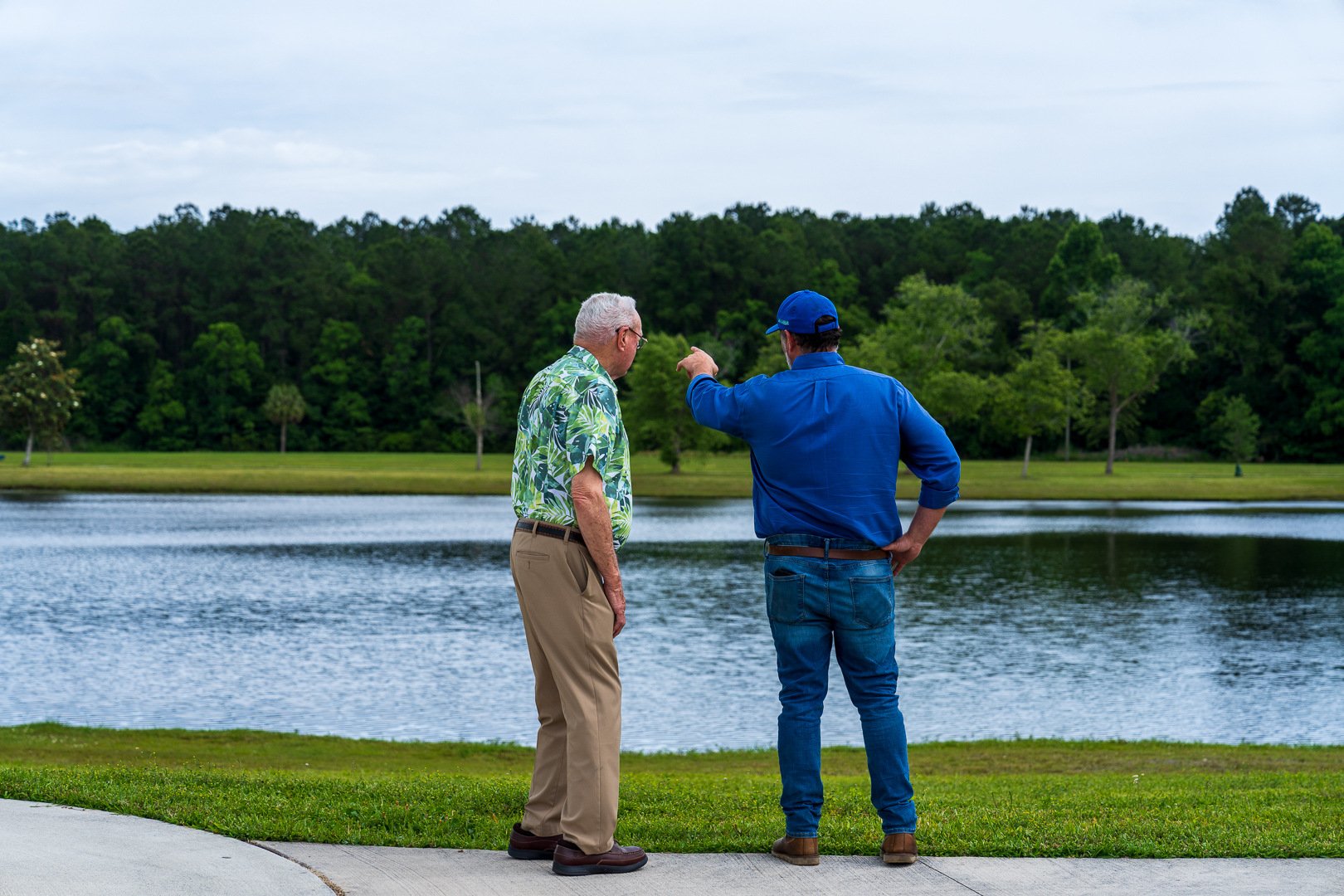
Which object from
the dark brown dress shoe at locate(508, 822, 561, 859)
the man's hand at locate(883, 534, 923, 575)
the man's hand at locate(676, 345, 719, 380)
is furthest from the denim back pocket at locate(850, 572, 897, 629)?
the dark brown dress shoe at locate(508, 822, 561, 859)

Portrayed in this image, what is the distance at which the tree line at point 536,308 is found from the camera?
3740 inches

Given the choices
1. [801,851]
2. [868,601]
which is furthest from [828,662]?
[801,851]

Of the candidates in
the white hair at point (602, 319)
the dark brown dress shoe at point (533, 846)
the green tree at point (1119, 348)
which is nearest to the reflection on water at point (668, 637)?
the dark brown dress shoe at point (533, 846)

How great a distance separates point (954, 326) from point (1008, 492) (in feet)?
53.3

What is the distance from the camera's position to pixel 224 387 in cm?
11200

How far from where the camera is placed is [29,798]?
6.41 meters

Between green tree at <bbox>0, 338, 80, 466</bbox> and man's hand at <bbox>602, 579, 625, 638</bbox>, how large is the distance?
72.7m

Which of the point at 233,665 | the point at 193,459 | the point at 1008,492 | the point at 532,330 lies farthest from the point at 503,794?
the point at 532,330

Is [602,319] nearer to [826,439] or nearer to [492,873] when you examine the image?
[826,439]

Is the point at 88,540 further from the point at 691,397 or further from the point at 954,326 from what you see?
the point at 954,326

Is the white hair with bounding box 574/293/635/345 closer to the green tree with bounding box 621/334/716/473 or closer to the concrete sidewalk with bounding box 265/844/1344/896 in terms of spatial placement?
the concrete sidewalk with bounding box 265/844/1344/896

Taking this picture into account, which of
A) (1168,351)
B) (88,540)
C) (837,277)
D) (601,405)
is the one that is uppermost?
(837,277)

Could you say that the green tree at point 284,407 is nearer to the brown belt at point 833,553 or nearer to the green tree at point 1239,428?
the green tree at point 1239,428

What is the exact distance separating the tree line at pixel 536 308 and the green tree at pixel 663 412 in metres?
19.2
